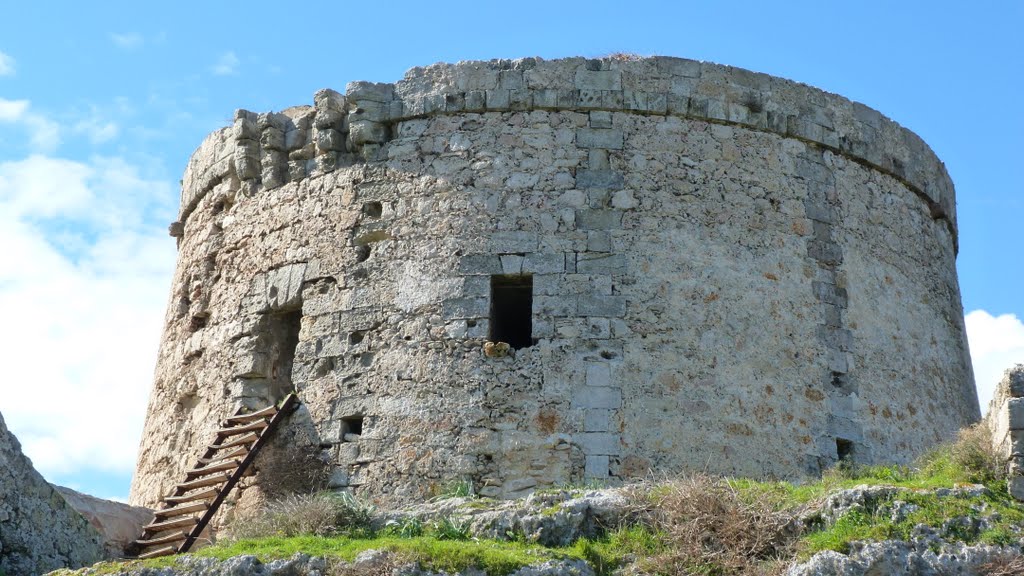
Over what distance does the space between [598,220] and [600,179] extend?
39 centimetres

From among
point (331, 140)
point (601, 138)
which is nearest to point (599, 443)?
point (601, 138)

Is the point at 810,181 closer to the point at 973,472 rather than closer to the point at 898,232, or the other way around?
the point at 898,232

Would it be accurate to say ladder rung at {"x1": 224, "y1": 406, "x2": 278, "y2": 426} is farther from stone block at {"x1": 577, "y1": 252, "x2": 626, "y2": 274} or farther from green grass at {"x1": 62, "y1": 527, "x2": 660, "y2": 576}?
stone block at {"x1": 577, "y1": 252, "x2": 626, "y2": 274}

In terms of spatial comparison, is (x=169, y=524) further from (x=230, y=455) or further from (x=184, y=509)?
(x=230, y=455)

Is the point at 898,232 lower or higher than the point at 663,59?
lower

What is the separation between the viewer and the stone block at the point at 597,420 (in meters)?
11.7

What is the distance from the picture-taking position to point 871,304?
1320cm

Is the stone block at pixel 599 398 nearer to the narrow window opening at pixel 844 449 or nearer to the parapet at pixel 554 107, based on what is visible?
the narrow window opening at pixel 844 449

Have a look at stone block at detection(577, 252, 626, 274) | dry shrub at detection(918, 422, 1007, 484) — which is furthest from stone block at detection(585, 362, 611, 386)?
dry shrub at detection(918, 422, 1007, 484)

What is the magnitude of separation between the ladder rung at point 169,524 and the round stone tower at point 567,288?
714mm

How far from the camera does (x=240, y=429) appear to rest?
1266cm

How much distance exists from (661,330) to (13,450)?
513 cm

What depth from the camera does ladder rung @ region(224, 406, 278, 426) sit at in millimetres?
12578

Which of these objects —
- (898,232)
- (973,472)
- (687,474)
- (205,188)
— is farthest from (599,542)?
(205,188)
